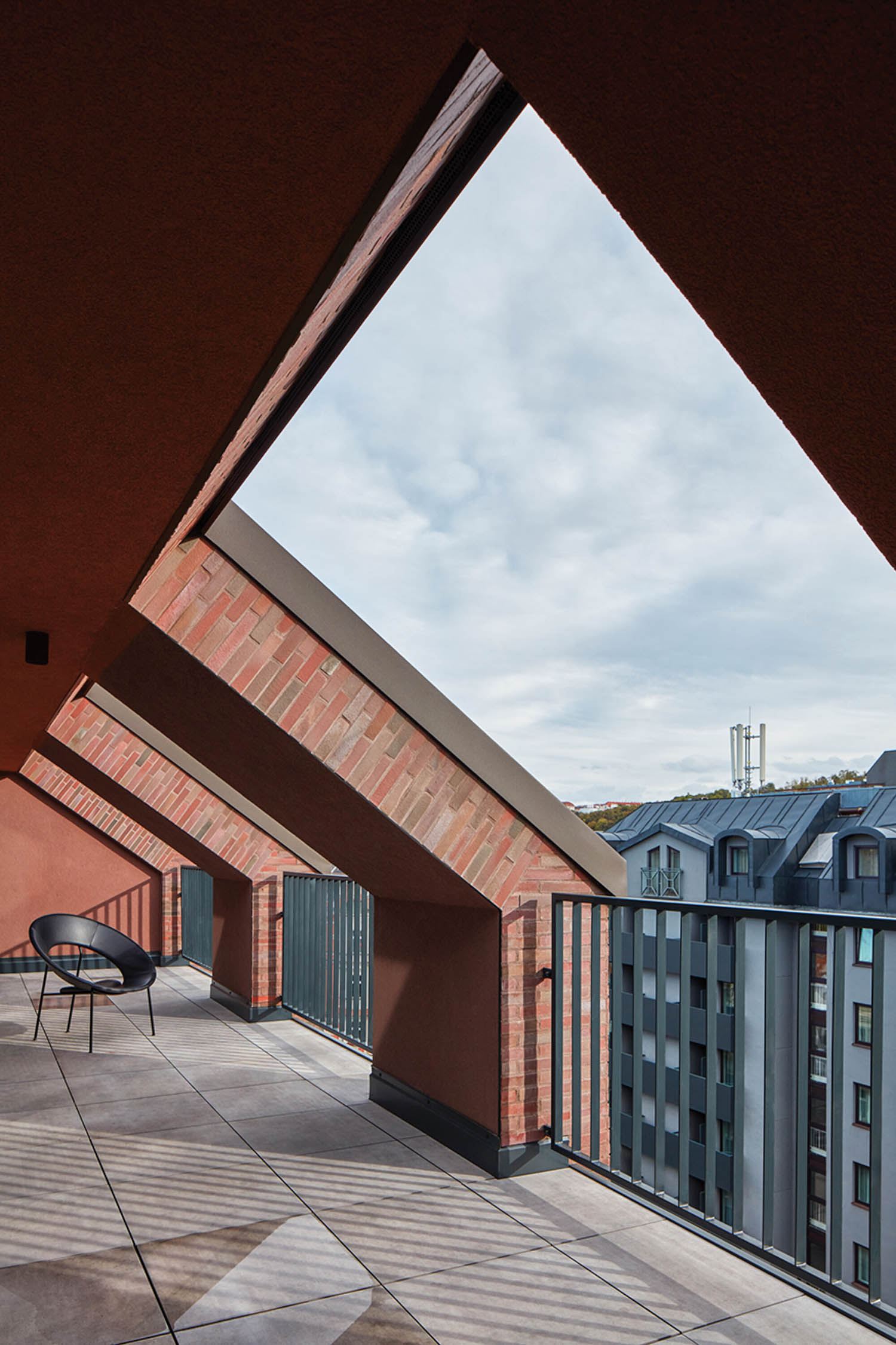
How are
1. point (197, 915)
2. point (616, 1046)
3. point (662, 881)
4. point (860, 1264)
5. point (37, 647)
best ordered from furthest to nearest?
point (662, 881), point (197, 915), point (860, 1264), point (37, 647), point (616, 1046)

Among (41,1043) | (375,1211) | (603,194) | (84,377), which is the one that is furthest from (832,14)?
(41,1043)

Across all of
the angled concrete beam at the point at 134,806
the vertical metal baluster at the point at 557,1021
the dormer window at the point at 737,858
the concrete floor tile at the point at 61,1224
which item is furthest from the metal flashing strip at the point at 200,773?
the dormer window at the point at 737,858

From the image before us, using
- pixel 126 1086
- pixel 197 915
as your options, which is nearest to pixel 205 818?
pixel 126 1086

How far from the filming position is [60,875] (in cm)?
1005

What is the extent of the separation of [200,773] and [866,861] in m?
14.6

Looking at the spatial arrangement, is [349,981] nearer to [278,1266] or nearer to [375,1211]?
[375,1211]

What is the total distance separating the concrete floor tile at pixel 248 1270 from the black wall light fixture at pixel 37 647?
88.9 inches

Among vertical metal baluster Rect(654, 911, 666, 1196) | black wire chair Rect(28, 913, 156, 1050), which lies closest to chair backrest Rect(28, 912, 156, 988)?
black wire chair Rect(28, 913, 156, 1050)

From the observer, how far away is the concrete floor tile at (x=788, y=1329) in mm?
2387

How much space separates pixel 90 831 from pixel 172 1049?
486 cm

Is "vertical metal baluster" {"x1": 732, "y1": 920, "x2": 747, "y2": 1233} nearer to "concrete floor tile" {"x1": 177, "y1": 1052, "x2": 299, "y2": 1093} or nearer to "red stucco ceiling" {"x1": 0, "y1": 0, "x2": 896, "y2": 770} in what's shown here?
"red stucco ceiling" {"x1": 0, "y1": 0, "x2": 896, "y2": 770}

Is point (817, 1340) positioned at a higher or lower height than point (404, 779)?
lower

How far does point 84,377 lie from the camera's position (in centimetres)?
166

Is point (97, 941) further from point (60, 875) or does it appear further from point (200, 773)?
point (60, 875)
